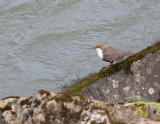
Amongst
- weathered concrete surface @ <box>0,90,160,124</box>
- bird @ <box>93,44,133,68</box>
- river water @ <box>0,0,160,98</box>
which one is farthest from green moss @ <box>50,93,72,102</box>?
river water @ <box>0,0,160,98</box>

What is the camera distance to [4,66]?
28.1ft

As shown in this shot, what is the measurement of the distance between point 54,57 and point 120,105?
604 cm

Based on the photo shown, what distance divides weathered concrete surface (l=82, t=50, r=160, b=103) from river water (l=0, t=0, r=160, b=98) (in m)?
3.07

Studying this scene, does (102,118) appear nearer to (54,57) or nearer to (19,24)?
(54,57)

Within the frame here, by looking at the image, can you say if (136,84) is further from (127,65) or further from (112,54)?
(112,54)

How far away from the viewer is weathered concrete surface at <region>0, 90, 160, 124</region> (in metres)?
2.88

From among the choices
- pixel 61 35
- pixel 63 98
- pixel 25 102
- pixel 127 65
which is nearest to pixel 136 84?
pixel 127 65

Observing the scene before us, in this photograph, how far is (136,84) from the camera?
4500mm

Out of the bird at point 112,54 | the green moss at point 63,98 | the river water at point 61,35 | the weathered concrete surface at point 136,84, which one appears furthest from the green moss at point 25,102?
the river water at point 61,35

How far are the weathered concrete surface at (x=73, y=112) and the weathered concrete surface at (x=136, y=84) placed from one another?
1468 millimetres

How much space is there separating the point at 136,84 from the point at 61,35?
557 cm

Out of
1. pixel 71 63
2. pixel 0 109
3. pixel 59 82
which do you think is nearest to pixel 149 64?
pixel 0 109

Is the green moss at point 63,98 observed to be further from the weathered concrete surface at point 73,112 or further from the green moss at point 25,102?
→ the green moss at point 25,102

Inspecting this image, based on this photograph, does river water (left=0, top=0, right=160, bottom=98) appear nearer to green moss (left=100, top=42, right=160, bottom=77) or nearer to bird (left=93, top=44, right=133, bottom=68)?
bird (left=93, top=44, right=133, bottom=68)
